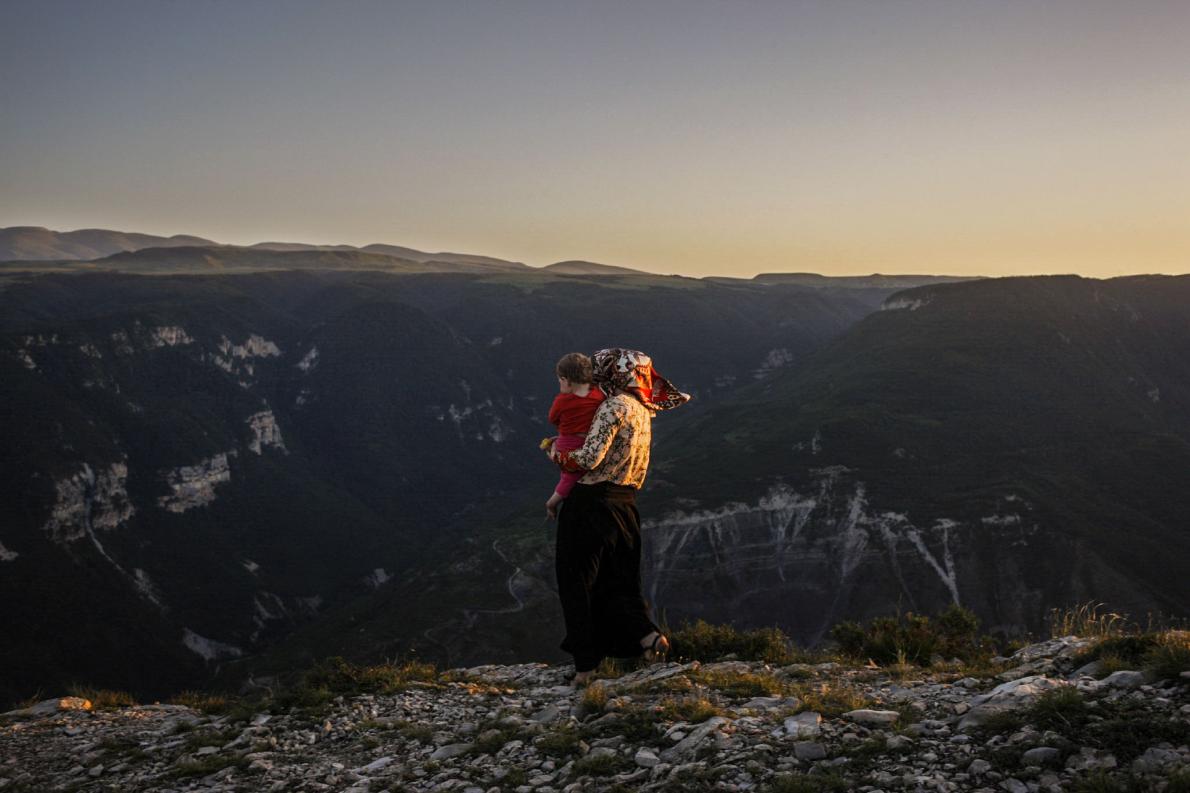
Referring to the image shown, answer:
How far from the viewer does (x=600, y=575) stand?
9.41m

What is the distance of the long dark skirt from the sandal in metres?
0.13

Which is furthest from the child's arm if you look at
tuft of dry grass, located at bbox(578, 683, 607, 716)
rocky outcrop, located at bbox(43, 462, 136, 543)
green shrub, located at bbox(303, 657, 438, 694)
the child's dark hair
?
rocky outcrop, located at bbox(43, 462, 136, 543)

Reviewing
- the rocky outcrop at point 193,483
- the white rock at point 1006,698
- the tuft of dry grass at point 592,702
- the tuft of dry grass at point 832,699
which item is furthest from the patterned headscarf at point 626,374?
the rocky outcrop at point 193,483

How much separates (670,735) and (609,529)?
2.78 metres

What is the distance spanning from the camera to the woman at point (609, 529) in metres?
8.94

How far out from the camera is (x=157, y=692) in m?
94.6

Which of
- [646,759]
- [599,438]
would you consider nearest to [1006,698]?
[646,759]

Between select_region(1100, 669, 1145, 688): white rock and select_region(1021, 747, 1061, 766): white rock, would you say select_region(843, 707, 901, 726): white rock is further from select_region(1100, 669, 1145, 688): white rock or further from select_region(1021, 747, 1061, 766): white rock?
select_region(1100, 669, 1145, 688): white rock

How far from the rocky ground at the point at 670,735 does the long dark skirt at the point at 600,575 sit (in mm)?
543

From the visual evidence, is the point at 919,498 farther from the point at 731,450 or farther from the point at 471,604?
the point at 471,604

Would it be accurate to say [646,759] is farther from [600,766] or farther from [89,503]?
[89,503]

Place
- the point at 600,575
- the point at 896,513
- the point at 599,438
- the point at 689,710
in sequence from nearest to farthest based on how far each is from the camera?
the point at 689,710 → the point at 599,438 → the point at 600,575 → the point at 896,513

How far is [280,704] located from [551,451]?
4.71 metres

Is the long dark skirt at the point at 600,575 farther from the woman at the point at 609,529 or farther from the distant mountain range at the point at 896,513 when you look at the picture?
the distant mountain range at the point at 896,513
